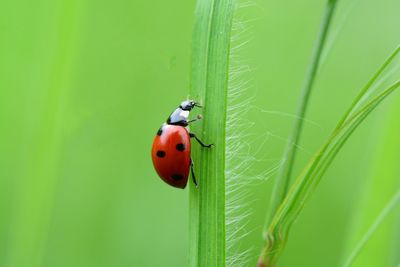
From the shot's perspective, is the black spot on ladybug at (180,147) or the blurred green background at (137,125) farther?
the blurred green background at (137,125)

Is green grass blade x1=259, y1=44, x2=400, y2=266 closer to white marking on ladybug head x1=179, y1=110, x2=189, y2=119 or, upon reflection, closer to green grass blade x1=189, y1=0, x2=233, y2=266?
green grass blade x1=189, y1=0, x2=233, y2=266

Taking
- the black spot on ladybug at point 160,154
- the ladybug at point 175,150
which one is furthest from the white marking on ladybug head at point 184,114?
the black spot on ladybug at point 160,154

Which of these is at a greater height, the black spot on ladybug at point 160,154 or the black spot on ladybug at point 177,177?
the black spot on ladybug at point 160,154

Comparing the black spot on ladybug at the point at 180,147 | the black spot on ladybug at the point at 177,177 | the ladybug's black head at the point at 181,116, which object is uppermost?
the ladybug's black head at the point at 181,116

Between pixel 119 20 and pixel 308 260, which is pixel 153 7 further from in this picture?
pixel 308 260

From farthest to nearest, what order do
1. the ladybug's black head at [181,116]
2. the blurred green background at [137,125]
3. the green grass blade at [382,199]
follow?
the blurred green background at [137,125]
the green grass blade at [382,199]
the ladybug's black head at [181,116]

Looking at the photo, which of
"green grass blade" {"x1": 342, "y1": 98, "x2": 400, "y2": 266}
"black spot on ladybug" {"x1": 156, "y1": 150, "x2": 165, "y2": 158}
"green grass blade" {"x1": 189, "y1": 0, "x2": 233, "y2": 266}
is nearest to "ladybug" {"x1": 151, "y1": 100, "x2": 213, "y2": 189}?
"black spot on ladybug" {"x1": 156, "y1": 150, "x2": 165, "y2": 158}

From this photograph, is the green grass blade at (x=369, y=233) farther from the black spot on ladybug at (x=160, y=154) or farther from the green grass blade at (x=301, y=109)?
the black spot on ladybug at (x=160, y=154)
